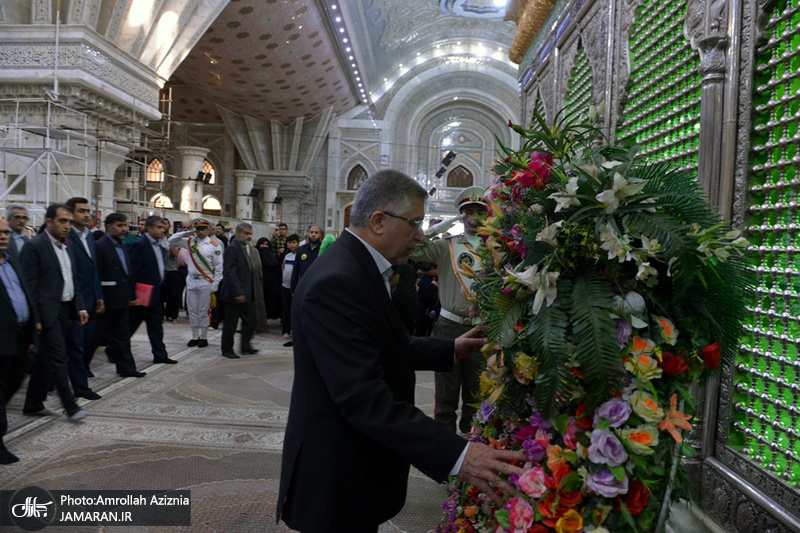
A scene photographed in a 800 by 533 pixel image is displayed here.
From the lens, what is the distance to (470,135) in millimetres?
28953

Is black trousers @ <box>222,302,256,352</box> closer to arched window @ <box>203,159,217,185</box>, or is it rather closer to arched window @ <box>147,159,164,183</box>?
arched window @ <box>147,159,164,183</box>

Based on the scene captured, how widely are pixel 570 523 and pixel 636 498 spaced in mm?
151

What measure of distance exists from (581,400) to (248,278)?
624 centimetres

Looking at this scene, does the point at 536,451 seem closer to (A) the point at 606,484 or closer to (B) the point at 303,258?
(A) the point at 606,484

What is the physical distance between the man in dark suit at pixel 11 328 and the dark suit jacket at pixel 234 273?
3.20 meters

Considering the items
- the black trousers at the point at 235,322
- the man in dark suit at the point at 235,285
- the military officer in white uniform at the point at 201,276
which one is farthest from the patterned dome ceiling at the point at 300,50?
the black trousers at the point at 235,322

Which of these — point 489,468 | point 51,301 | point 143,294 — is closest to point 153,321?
point 143,294

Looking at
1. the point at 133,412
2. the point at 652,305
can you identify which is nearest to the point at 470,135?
the point at 133,412

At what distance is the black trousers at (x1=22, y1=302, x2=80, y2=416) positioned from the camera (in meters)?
4.06

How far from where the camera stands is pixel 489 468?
1.37m

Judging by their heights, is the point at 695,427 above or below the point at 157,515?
above

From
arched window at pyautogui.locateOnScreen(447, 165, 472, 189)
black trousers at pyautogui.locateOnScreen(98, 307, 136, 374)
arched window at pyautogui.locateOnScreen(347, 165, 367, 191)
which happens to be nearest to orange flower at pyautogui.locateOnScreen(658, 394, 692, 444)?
black trousers at pyautogui.locateOnScreen(98, 307, 136, 374)

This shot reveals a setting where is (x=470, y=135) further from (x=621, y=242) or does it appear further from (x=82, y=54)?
(x=621, y=242)

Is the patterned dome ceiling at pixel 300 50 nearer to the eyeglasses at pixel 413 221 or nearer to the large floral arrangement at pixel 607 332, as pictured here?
the eyeglasses at pixel 413 221
